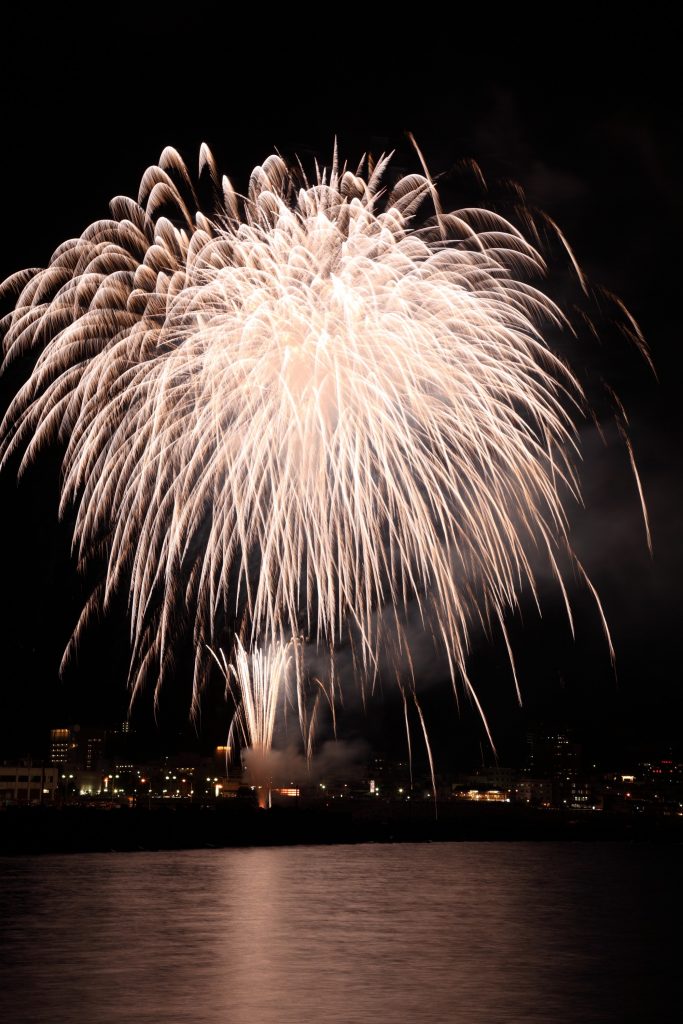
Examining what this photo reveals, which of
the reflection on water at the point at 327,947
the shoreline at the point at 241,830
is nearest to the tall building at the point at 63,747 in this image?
the shoreline at the point at 241,830

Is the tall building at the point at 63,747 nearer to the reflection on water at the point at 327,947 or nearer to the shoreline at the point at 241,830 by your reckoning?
the shoreline at the point at 241,830

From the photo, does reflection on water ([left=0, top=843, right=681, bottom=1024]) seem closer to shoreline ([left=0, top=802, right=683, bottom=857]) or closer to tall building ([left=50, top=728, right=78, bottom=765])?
shoreline ([left=0, top=802, right=683, bottom=857])

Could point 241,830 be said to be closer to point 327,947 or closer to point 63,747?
point 327,947

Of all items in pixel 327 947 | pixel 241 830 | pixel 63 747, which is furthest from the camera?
pixel 63 747

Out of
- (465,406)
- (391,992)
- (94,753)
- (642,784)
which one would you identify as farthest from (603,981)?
(642,784)

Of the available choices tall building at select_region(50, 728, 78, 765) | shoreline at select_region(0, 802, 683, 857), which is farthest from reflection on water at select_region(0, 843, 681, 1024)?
tall building at select_region(50, 728, 78, 765)

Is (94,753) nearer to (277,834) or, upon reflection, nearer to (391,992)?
(277,834)

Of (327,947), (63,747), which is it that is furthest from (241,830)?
(63,747)

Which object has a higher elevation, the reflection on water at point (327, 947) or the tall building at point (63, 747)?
the tall building at point (63, 747)

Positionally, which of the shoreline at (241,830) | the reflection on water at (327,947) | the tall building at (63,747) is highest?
the tall building at (63,747)
